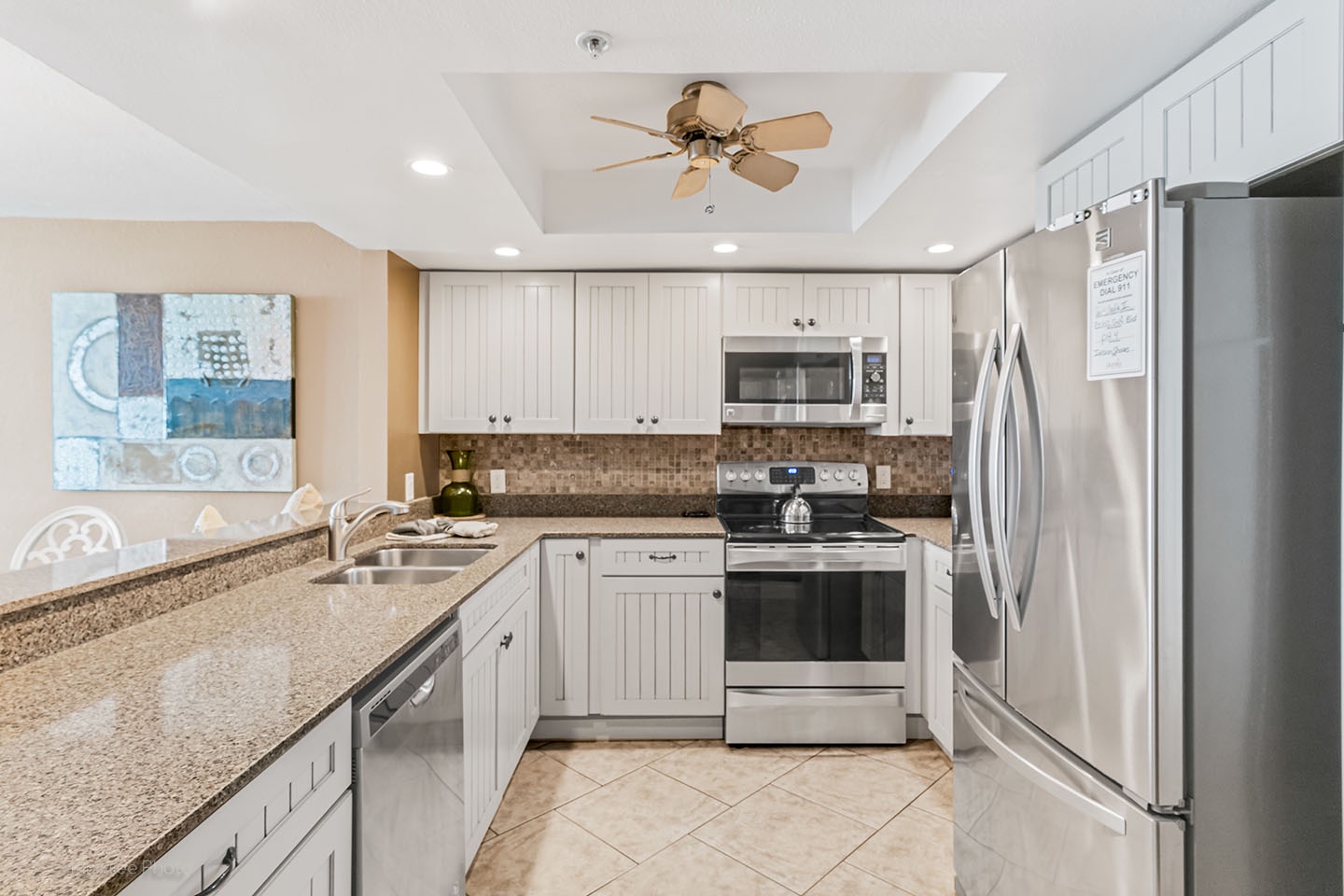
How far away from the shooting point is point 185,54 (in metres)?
1.42

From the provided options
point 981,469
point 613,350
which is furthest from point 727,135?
point 613,350

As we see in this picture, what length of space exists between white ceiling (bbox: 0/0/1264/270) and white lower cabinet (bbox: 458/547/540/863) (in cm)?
129

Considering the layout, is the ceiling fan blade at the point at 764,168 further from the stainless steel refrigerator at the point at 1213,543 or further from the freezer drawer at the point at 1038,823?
the freezer drawer at the point at 1038,823

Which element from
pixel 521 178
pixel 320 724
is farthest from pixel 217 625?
pixel 521 178

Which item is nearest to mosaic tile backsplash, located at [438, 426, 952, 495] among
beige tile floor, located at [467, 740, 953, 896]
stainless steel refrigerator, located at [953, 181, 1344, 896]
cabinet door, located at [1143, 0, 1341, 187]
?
beige tile floor, located at [467, 740, 953, 896]

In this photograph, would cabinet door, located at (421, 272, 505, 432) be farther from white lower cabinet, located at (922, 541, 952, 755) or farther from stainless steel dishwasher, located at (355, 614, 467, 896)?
white lower cabinet, located at (922, 541, 952, 755)

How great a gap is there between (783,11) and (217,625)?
5.76 ft

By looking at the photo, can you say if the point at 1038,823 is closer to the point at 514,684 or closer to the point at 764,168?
the point at 514,684

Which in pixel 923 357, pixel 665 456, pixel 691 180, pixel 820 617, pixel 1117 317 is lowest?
pixel 820 617

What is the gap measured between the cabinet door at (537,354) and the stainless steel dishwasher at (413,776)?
1.65 m

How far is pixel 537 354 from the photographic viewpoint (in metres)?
3.36

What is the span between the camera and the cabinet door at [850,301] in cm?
332

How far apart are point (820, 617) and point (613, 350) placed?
1540mm

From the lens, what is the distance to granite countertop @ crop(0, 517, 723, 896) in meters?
0.75
